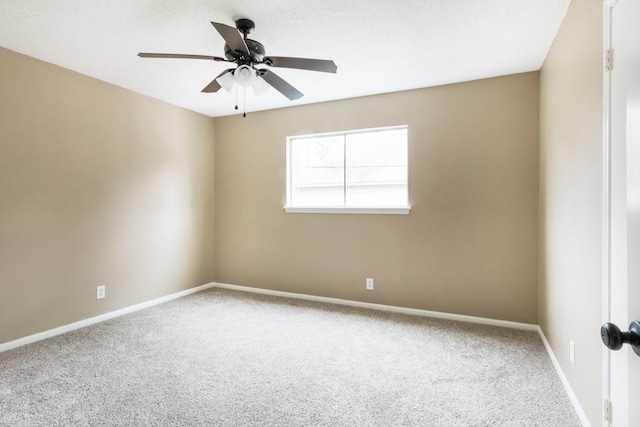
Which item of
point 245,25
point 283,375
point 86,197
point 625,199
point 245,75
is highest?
point 245,25

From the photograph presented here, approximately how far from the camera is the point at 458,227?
3.40m

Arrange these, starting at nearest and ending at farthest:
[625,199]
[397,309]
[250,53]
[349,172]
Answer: [625,199], [250,53], [397,309], [349,172]

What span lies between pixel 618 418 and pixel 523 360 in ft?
4.74

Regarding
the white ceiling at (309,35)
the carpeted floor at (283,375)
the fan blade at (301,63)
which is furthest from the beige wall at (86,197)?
the fan blade at (301,63)

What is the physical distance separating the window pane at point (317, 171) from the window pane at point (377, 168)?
136mm

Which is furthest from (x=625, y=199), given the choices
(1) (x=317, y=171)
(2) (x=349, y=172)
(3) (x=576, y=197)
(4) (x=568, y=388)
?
(1) (x=317, y=171)

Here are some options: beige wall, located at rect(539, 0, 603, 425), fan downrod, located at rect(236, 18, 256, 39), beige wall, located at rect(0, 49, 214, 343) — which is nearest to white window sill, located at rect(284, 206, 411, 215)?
beige wall, located at rect(539, 0, 603, 425)

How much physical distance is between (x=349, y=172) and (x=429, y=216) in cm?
111

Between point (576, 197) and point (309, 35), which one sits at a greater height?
point (309, 35)

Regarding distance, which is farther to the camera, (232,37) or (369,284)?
(369,284)

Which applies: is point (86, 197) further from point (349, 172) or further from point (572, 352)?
point (572, 352)

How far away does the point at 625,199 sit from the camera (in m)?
1.14

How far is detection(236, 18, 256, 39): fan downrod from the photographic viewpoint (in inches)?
89.0

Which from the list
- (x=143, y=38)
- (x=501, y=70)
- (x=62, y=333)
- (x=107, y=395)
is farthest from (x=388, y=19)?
(x=62, y=333)
